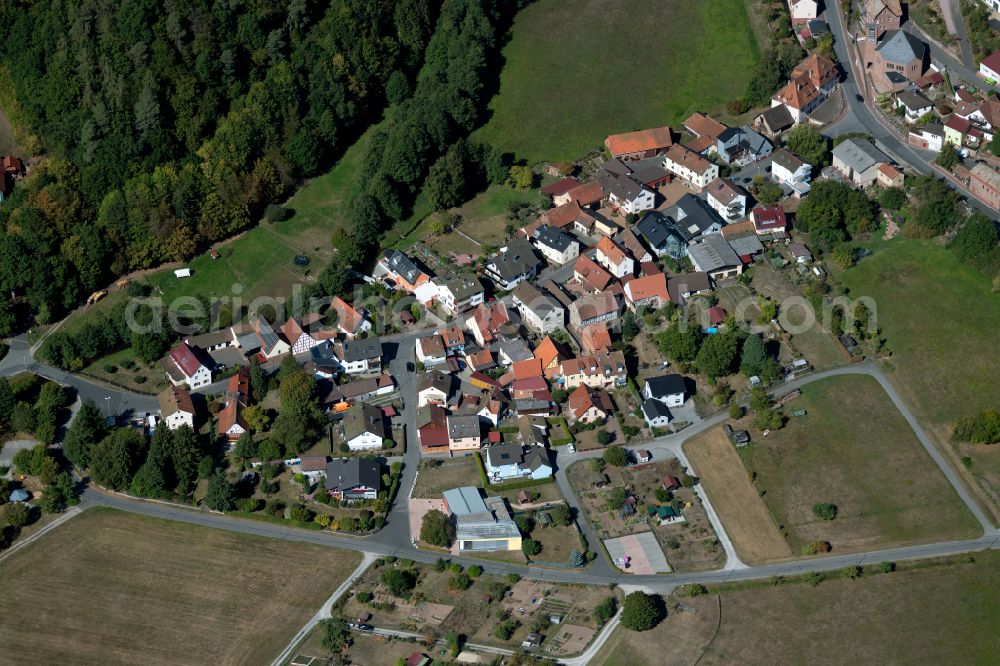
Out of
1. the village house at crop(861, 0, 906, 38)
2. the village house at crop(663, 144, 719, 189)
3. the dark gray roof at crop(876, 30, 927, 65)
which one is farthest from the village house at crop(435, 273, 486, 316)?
the village house at crop(861, 0, 906, 38)

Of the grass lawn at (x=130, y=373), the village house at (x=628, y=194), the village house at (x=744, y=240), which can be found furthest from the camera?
the village house at (x=628, y=194)

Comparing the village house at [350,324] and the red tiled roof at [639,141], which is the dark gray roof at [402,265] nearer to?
the village house at [350,324]

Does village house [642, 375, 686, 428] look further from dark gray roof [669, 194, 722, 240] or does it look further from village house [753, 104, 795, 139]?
village house [753, 104, 795, 139]

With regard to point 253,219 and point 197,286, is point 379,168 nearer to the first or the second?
point 253,219

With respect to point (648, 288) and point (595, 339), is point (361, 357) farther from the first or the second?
point (648, 288)

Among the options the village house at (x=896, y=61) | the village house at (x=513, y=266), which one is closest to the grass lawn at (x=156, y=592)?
the village house at (x=513, y=266)

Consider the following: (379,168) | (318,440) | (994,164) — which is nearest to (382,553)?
(318,440)
